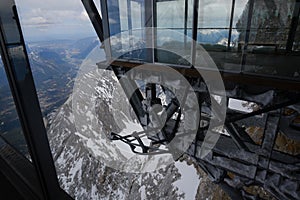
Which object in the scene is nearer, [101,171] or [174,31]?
[174,31]

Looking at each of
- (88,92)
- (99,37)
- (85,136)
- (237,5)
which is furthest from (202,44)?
(85,136)

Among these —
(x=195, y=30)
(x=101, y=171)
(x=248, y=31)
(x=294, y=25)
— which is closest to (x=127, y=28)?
(x=195, y=30)

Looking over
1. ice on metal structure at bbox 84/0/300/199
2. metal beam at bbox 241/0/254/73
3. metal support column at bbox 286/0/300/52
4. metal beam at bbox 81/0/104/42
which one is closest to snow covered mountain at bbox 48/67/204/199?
metal beam at bbox 81/0/104/42

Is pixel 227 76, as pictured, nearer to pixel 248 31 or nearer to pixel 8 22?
pixel 248 31

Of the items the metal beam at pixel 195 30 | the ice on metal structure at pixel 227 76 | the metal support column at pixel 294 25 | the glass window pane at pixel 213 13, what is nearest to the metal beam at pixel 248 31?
the ice on metal structure at pixel 227 76

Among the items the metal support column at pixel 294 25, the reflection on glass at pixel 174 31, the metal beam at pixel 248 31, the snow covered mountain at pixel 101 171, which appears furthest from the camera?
the snow covered mountain at pixel 101 171

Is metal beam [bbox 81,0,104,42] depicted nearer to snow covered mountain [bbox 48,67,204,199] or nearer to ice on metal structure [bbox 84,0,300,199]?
ice on metal structure [bbox 84,0,300,199]

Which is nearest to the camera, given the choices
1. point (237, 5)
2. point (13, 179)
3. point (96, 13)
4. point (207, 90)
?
point (13, 179)

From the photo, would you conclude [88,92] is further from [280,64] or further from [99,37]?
[280,64]

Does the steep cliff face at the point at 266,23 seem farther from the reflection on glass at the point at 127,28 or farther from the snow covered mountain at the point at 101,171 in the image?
the snow covered mountain at the point at 101,171
